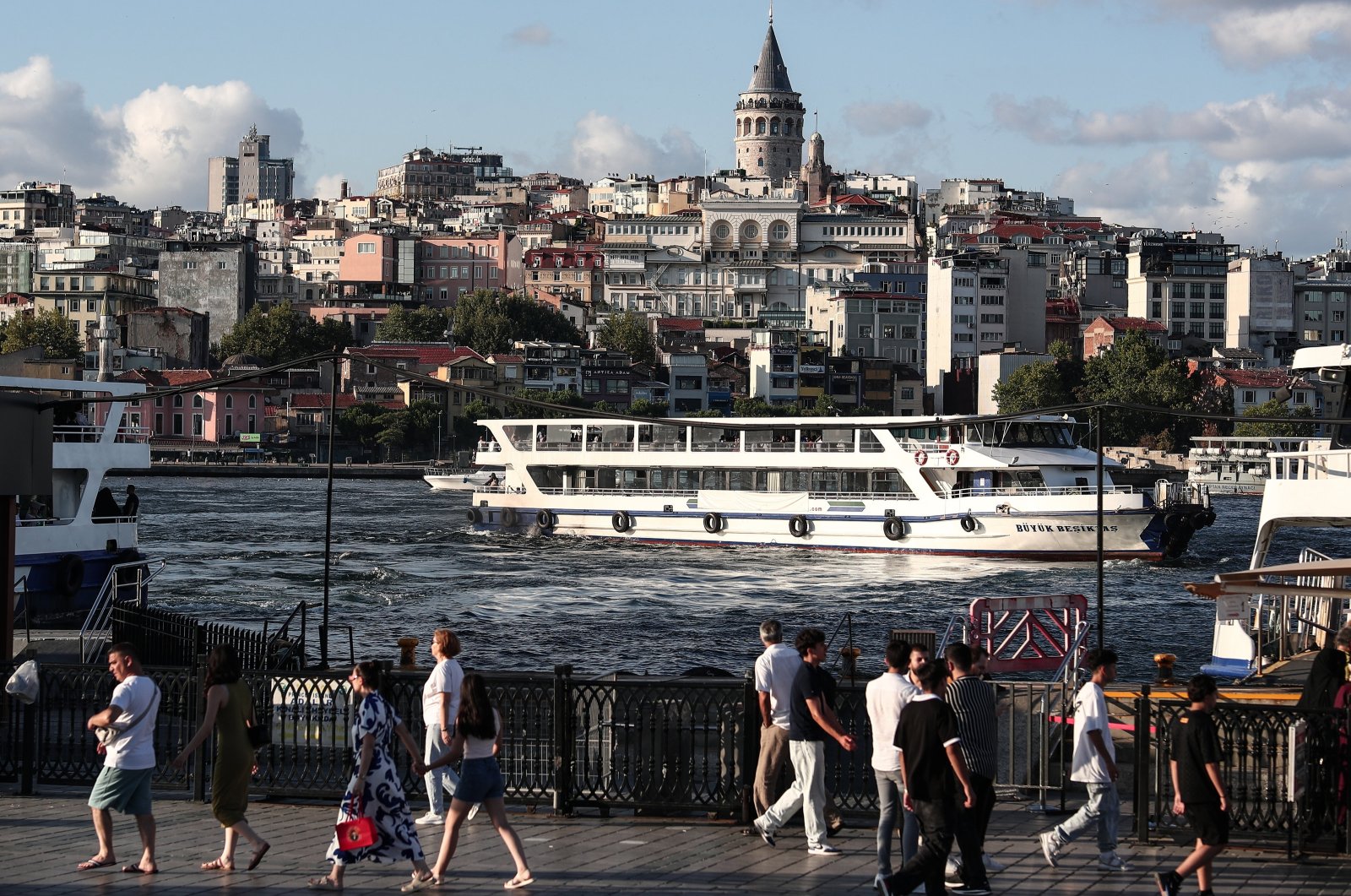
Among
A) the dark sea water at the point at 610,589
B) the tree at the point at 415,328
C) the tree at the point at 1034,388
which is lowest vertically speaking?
the dark sea water at the point at 610,589

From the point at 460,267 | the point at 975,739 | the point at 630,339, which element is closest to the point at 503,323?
the point at 630,339

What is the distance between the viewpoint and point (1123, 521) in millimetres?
41656

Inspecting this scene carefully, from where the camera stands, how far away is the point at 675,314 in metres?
139

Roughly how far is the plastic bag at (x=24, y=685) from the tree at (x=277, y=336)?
10444 cm

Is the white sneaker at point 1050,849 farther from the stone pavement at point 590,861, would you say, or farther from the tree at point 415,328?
the tree at point 415,328

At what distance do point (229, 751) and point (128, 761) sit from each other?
0.51 m

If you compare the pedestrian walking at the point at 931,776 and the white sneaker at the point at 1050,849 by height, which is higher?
the pedestrian walking at the point at 931,776

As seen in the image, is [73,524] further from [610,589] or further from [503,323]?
[503,323]

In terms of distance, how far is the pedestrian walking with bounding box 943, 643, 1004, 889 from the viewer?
335 inches

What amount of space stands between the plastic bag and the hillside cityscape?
70398mm

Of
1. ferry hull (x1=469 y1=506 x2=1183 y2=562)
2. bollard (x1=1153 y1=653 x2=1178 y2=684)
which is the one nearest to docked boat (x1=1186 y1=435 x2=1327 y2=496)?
ferry hull (x1=469 y1=506 x2=1183 y2=562)

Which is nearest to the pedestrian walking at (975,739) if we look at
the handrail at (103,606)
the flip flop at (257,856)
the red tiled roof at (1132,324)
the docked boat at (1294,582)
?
the flip flop at (257,856)

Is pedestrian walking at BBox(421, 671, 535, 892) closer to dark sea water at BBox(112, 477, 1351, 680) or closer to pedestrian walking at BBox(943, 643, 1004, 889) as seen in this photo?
pedestrian walking at BBox(943, 643, 1004, 889)

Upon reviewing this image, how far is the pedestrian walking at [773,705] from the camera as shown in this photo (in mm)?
9430
